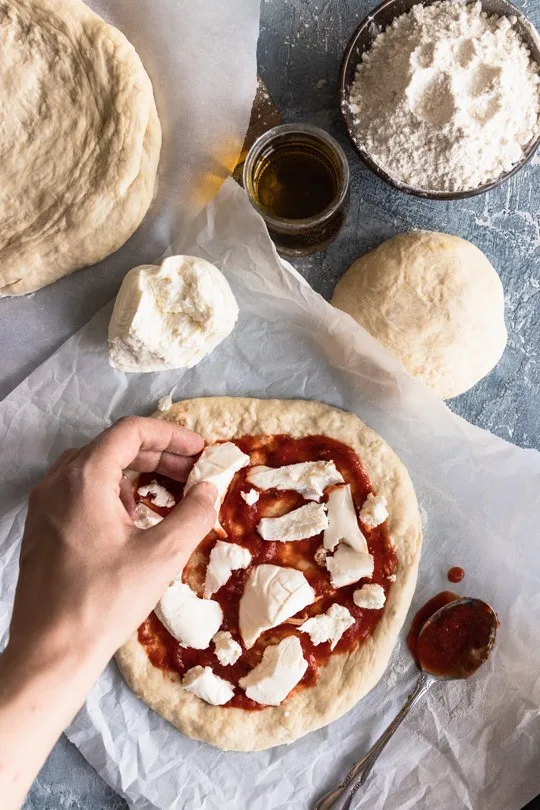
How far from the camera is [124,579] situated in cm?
183

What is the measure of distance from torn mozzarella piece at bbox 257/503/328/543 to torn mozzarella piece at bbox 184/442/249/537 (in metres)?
0.14

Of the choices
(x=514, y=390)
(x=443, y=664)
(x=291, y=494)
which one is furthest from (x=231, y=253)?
(x=443, y=664)

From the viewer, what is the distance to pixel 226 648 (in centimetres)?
249

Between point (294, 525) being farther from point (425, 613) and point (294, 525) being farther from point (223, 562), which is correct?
point (425, 613)

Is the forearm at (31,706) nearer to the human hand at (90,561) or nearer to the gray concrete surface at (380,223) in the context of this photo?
the human hand at (90,561)

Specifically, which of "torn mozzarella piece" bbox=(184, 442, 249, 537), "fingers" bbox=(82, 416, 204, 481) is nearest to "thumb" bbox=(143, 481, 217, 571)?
"fingers" bbox=(82, 416, 204, 481)

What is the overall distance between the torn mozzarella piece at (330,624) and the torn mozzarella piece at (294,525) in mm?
253

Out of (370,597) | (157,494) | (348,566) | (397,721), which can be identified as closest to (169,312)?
(157,494)

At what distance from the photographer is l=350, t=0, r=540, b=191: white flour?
7.64 ft

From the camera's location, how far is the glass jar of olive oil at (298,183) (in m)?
2.50

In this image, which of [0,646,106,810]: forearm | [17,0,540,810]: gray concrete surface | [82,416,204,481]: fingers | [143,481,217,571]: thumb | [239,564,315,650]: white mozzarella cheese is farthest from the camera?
[17,0,540,810]: gray concrete surface

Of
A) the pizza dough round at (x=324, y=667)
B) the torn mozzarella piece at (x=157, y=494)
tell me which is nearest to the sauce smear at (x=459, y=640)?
the pizza dough round at (x=324, y=667)

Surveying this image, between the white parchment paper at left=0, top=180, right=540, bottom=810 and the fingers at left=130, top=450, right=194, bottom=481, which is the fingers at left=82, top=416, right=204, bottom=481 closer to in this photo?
the fingers at left=130, top=450, right=194, bottom=481

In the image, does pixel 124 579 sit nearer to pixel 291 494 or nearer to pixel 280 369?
pixel 291 494
